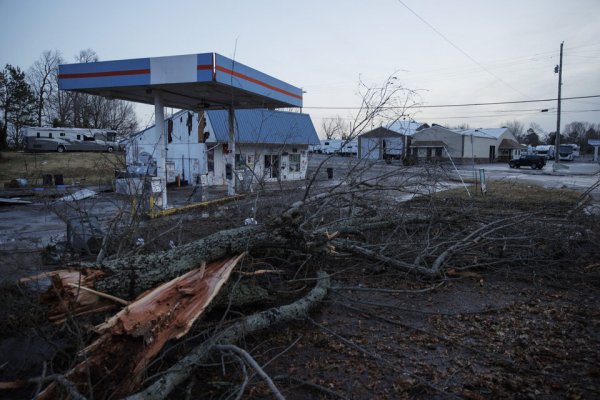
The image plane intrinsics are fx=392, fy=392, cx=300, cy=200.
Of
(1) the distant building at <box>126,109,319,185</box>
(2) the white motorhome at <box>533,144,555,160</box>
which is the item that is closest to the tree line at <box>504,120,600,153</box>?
(2) the white motorhome at <box>533,144,555,160</box>

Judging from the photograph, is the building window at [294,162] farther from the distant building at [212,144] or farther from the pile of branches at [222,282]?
the pile of branches at [222,282]

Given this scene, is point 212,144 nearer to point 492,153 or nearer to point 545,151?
point 492,153

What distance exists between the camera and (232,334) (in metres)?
3.26

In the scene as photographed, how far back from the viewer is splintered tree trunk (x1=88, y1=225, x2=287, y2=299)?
3.53 m

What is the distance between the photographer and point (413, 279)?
5.45m

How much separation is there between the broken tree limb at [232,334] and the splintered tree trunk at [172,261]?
0.74 meters

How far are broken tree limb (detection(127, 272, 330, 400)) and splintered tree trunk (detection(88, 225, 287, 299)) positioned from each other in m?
0.74

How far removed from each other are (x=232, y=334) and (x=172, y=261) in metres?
1.02

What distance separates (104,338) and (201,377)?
2.62 ft

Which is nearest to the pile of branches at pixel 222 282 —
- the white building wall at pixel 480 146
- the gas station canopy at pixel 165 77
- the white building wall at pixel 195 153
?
the gas station canopy at pixel 165 77

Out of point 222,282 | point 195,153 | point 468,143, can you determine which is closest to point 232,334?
point 222,282

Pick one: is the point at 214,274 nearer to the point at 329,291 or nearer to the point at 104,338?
the point at 104,338

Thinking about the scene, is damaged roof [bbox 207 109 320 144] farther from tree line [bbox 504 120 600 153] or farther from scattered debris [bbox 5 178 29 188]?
tree line [bbox 504 120 600 153]

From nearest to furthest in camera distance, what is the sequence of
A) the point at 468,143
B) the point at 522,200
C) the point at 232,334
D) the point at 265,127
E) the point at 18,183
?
the point at 232,334 < the point at 522,200 < the point at 18,183 < the point at 265,127 < the point at 468,143
